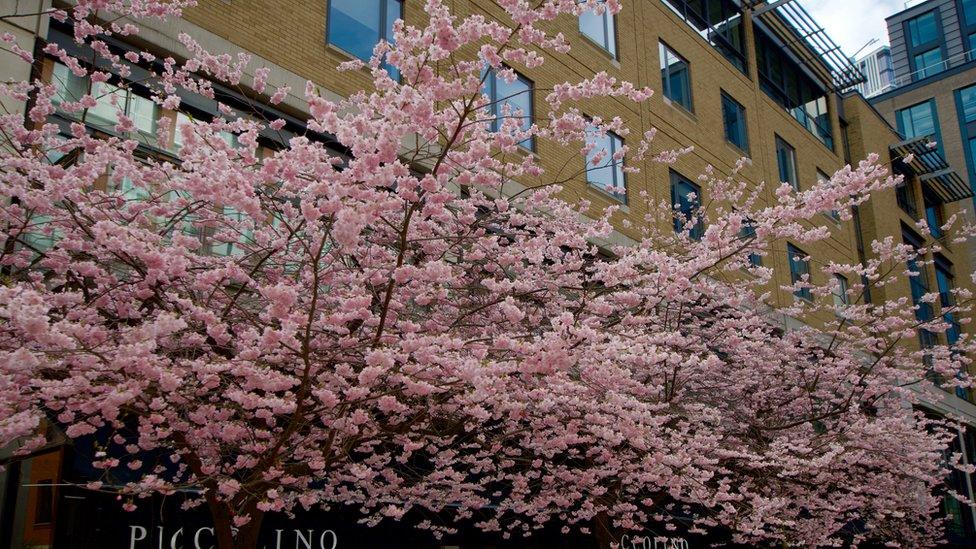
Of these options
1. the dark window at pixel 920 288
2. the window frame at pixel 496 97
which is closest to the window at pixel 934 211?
the dark window at pixel 920 288

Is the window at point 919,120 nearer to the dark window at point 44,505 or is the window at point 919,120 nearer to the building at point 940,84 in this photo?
the building at point 940,84

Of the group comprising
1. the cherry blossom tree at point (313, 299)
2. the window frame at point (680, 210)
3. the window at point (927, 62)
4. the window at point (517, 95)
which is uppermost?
the window at point (927, 62)

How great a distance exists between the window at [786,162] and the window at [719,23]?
2947 mm

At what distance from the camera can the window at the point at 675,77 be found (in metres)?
23.1

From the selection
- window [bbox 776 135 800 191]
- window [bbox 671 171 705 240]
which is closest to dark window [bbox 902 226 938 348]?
window [bbox 776 135 800 191]

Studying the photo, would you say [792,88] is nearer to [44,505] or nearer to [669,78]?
[669,78]

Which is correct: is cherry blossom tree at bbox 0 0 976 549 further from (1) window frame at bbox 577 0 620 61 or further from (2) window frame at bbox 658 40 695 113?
(2) window frame at bbox 658 40 695 113

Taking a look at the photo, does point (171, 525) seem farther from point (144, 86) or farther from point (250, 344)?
point (144, 86)

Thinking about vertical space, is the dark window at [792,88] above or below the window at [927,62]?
below

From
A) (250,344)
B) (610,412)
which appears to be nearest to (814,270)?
(610,412)

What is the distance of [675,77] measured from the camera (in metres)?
23.7

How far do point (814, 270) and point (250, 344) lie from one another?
24.0m

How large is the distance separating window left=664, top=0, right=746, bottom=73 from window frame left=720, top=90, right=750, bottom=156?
62.8 inches

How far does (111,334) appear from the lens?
7.66m
